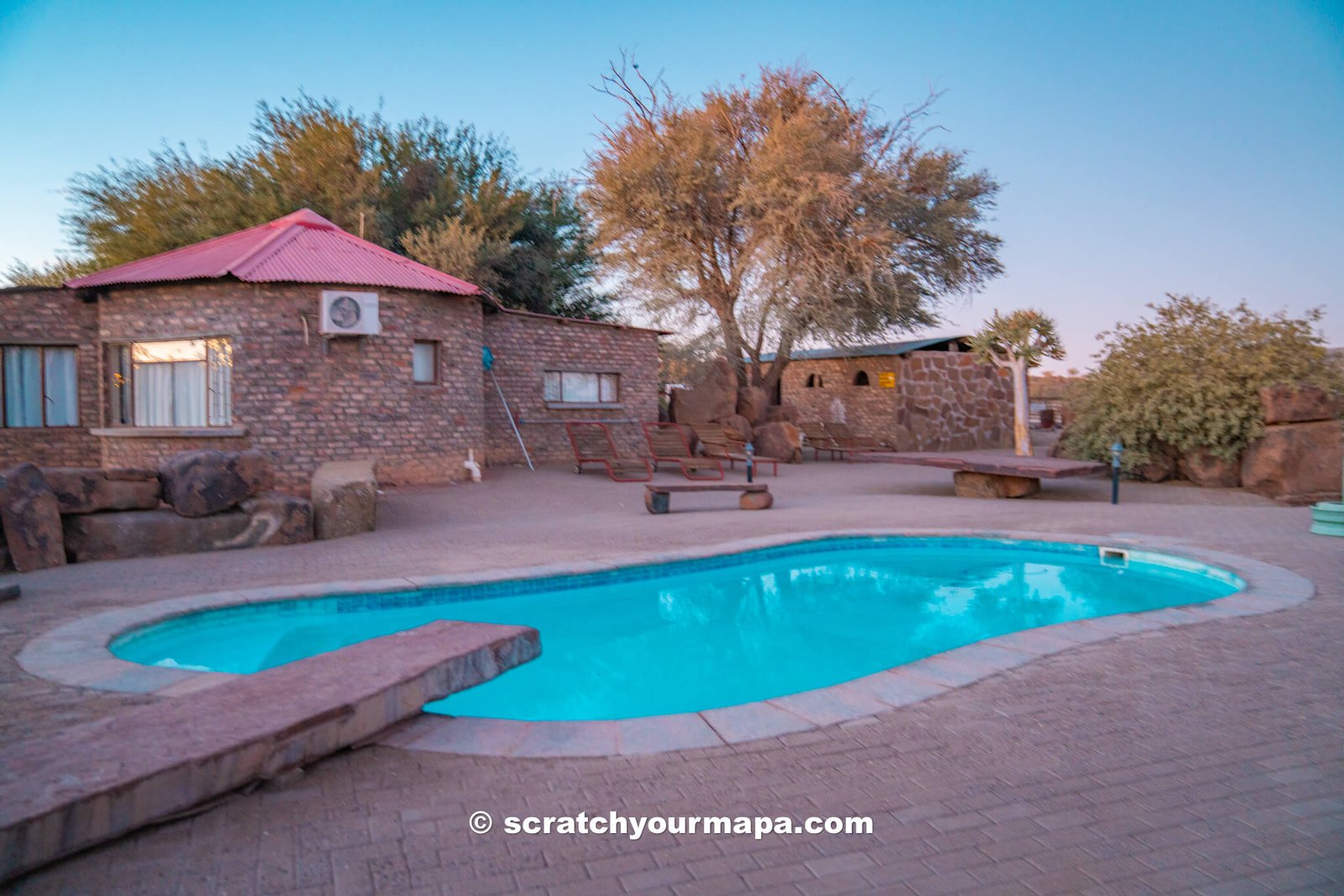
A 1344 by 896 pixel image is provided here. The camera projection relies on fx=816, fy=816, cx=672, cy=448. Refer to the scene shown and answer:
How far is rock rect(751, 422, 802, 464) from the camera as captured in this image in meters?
17.5

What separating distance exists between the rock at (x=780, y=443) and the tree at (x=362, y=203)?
646cm

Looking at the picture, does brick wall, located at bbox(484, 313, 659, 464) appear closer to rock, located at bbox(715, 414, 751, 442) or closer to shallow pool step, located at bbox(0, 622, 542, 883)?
rock, located at bbox(715, 414, 751, 442)

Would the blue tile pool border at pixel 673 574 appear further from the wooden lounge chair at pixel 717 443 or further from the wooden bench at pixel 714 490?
the wooden lounge chair at pixel 717 443

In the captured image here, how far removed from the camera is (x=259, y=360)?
11.1 m

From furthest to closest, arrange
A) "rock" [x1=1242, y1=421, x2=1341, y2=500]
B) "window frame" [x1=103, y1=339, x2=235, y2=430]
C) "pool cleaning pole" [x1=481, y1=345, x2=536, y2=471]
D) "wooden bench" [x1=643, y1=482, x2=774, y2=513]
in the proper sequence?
1. "pool cleaning pole" [x1=481, y1=345, x2=536, y2=471]
2. "window frame" [x1=103, y1=339, x2=235, y2=430]
3. "rock" [x1=1242, y1=421, x2=1341, y2=500]
4. "wooden bench" [x1=643, y1=482, x2=774, y2=513]

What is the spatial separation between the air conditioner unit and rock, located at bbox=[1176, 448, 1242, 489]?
38.7 feet

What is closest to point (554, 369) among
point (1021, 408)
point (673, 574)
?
point (1021, 408)

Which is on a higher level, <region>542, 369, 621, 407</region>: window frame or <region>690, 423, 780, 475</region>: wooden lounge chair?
<region>542, 369, 621, 407</region>: window frame

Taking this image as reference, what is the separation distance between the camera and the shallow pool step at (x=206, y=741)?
7.14ft

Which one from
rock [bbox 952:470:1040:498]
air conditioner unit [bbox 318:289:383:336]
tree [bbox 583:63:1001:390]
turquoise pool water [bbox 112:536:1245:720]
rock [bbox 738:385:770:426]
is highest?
tree [bbox 583:63:1001:390]

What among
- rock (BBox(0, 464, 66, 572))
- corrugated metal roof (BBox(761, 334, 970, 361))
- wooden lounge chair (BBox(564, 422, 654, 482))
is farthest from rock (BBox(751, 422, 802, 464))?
rock (BBox(0, 464, 66, 572))

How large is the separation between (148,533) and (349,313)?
4.77 m

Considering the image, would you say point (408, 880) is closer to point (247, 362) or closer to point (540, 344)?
point (247, 362)

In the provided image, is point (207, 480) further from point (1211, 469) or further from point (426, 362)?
point (1211, 469)
